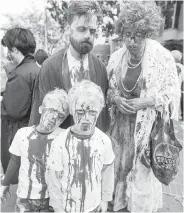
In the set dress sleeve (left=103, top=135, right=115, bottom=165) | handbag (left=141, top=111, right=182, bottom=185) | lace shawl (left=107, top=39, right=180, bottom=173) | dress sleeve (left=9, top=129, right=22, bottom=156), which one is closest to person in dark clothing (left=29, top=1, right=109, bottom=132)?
lace shawl (left=107, top=39, right=180, bottom=173)

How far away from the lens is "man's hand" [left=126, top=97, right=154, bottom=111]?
6.37 feet

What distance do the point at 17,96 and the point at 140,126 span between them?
1.20m

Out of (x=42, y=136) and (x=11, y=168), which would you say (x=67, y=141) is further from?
(x=11, y=168)

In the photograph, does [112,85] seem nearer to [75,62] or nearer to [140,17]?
[75,62]

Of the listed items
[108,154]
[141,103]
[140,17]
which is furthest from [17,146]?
[140,17]

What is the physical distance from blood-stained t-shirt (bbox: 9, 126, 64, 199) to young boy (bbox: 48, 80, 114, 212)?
98mm

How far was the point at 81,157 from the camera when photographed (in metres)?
1.50

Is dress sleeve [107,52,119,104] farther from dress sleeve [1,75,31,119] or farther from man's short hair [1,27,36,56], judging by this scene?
man's short hair [1,27,36,56]

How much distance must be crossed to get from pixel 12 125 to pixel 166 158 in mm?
1659

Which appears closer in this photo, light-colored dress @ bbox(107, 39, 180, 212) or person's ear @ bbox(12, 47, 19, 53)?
light-colored dress @ bbox(107, 39, 180, 212)

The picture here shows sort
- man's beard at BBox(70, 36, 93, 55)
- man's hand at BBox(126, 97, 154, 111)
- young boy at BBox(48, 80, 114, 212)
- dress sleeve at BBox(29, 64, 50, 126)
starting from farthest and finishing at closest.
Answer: man's hand at BBox(126, 97, 154, 111) < dress sleeve at BBox(29, 64, 50, 126) < man's beard at BBox(70, 36, 93, 55) < young boy at BBox(48, 80, 114, 212)

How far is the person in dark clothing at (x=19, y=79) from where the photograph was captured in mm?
2445

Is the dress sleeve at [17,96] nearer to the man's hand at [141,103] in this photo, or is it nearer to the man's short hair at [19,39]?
the man's short hair at [19,39]

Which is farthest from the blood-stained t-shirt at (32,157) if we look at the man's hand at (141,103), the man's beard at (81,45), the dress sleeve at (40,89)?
the man's hand at (141,103)
